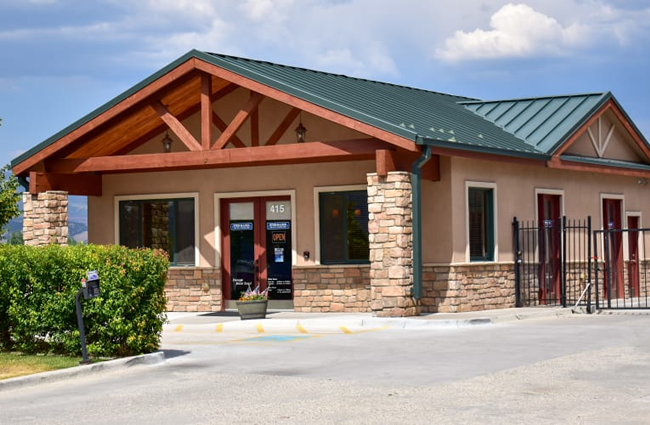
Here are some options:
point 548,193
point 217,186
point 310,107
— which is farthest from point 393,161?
point 548,193

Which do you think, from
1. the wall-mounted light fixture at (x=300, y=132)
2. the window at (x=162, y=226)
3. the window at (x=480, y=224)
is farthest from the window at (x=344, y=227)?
the window at (x=162, y=226)

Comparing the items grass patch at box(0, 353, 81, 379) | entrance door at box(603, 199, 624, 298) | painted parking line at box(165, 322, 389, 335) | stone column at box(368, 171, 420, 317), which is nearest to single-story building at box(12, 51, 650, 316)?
stone column at box(368, 171, 420, 317)

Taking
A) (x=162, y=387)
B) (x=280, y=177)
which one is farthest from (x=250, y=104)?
(x=162, y=387)

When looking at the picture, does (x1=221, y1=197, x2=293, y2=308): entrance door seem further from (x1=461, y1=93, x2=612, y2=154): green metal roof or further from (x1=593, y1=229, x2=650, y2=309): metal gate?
(x1=593, y1=229, x2=650, y2=309): metal gate

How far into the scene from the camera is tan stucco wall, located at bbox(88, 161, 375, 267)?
22.3 metres

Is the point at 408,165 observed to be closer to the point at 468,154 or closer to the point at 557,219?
the point at 468,154

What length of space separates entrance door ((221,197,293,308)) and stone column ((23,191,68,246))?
144 inches

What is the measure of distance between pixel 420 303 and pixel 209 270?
5735 mm

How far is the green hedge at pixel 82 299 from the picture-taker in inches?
551

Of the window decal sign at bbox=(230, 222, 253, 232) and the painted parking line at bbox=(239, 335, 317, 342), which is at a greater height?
the window decal sign at bbox=(230, 222, 253, 232)

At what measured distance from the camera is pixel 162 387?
11.6 meters

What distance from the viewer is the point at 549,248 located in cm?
2406

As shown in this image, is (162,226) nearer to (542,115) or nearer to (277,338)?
(277,338)

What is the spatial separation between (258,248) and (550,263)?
6835 mm
